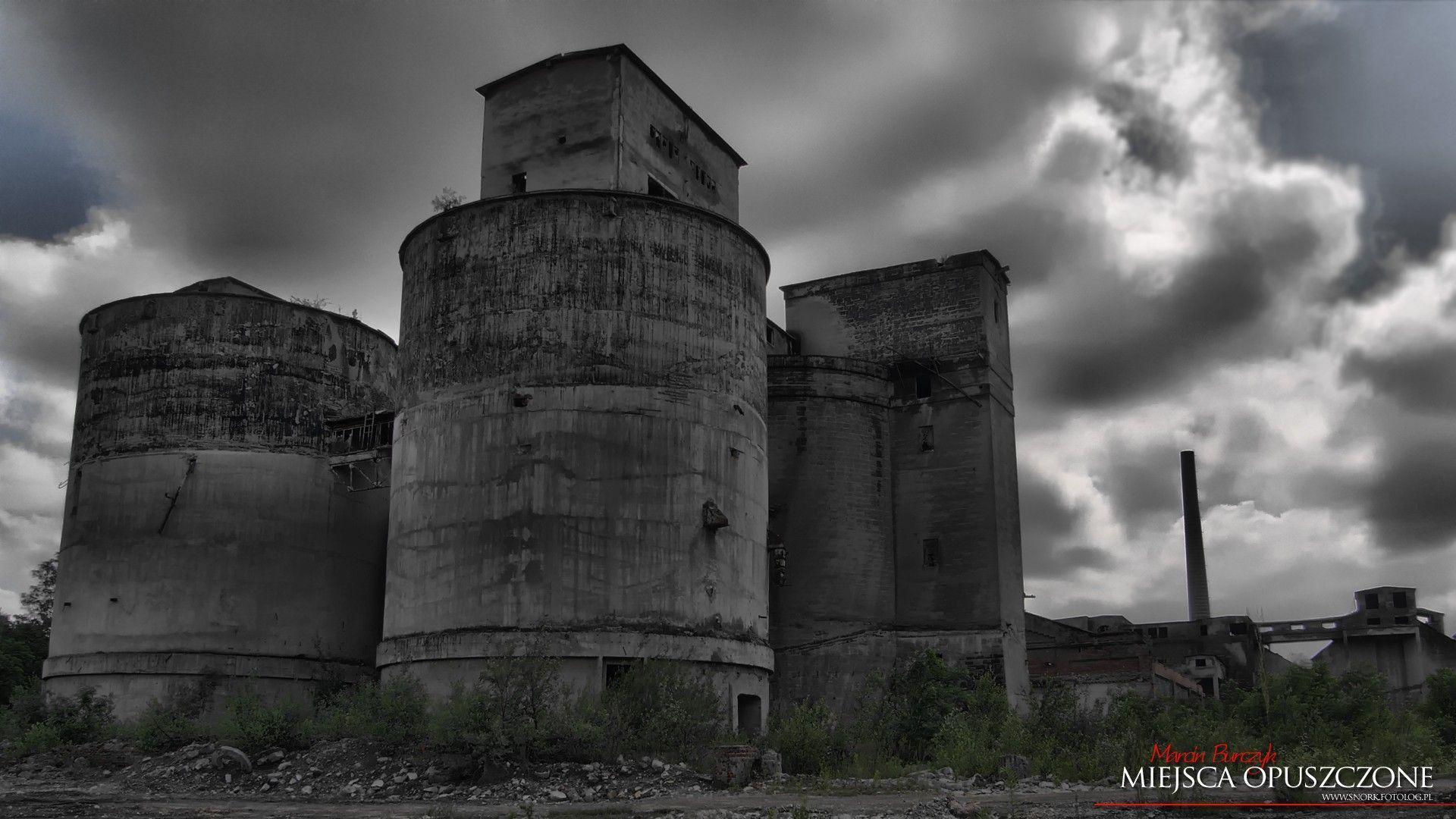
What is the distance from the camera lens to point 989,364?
34.1 m

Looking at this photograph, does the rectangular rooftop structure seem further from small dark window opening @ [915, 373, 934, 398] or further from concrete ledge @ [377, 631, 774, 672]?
Answer: concrete ledge @ [377, 631, 774, 672]

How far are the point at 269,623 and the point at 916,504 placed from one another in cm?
1671

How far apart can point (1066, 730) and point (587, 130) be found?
16.3 metres

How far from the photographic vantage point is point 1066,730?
82.6ft

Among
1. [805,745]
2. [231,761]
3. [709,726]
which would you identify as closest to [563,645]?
[709,726]

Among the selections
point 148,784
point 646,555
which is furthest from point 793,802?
point 148,784

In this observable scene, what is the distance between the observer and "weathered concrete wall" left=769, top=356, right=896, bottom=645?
1266 inches

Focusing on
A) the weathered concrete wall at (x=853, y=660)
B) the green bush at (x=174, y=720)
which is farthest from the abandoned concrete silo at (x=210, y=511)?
the weathered concrete wall at (x=853, y=660)

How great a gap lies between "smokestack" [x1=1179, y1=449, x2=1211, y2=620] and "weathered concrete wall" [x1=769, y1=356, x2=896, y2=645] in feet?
106

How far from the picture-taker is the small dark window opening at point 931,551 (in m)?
33.2

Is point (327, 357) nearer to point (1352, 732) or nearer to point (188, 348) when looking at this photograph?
point (188, 348)

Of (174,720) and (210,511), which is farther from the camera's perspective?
(210,511)

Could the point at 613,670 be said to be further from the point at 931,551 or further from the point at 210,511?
the point at 931,551

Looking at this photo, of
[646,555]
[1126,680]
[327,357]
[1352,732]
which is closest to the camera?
[646,555]
